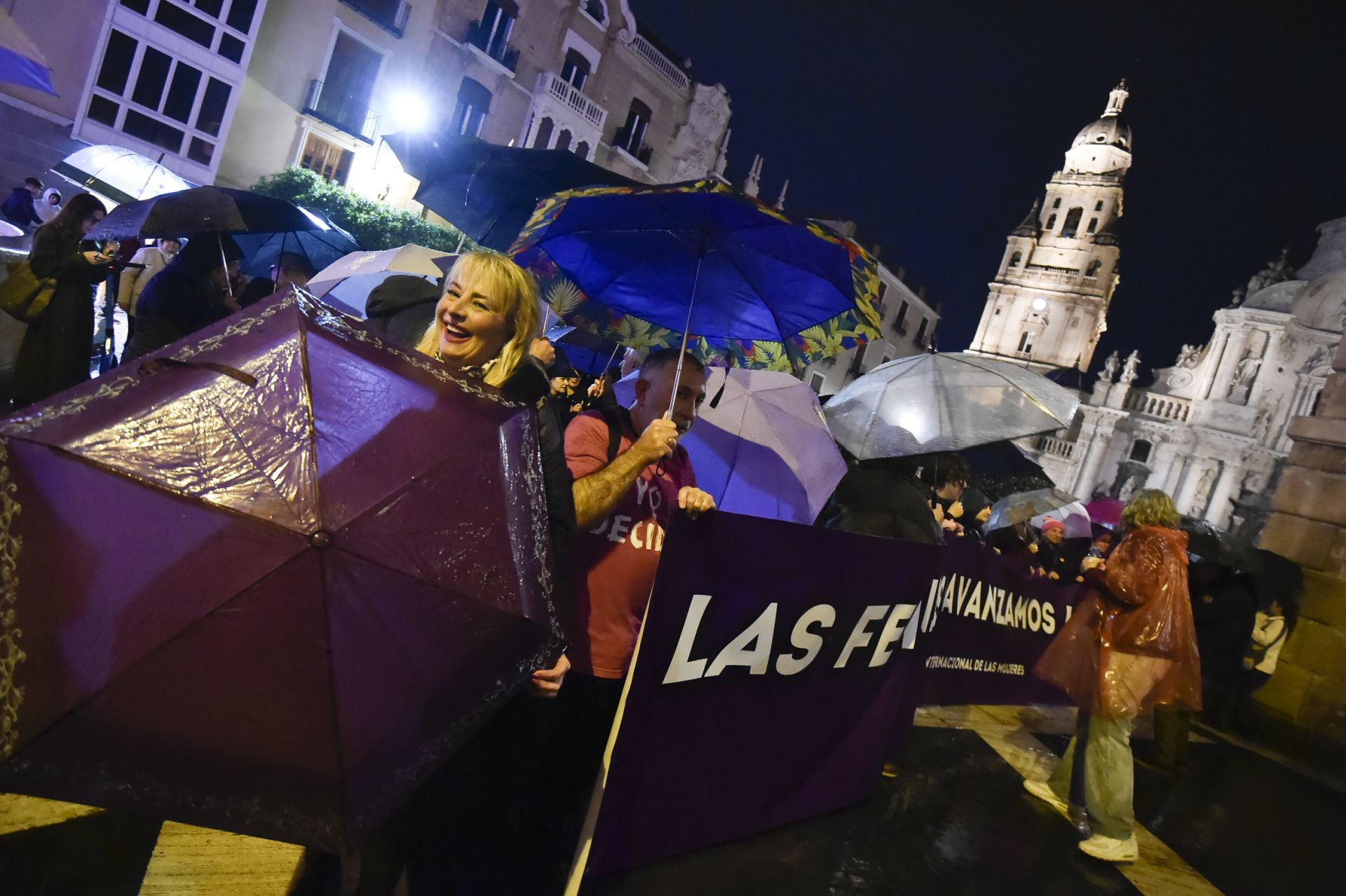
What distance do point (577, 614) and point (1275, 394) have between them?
45906 mm

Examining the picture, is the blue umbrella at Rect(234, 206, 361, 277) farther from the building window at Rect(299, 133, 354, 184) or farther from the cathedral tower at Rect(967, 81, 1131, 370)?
the cathedral tower at Rect(967, 81, 1131, 370)

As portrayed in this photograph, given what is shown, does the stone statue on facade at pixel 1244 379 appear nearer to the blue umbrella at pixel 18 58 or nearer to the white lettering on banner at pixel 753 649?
the white lettering on banner at pixel 753 649

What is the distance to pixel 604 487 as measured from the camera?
7.32ft

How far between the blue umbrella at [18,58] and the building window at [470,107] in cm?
2136

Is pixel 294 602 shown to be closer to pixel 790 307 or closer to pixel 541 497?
pixel 541 497

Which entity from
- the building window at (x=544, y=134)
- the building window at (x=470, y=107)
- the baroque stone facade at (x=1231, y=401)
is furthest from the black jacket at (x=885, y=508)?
the baroque stone facade at (x=1231, y=401)

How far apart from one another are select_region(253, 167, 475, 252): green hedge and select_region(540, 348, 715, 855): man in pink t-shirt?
20.3 m

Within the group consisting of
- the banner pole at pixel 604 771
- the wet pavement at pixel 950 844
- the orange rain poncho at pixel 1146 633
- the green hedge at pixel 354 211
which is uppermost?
the green hedge at pixel 354 211

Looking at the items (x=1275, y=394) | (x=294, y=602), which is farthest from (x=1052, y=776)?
(x=1275, y=394)

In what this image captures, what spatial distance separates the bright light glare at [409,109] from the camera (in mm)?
23266

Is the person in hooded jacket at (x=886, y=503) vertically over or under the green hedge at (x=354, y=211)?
under

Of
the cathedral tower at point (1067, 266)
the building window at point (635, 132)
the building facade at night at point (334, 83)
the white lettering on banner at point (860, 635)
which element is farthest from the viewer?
the cathedral tower at point (1067, 266)

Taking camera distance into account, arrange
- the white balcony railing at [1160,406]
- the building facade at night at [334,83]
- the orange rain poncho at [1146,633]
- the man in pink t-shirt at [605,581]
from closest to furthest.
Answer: the man in pink t-shirt at [605,581]
the orange rain poncho at [1146,633]
the building facade at night at [334,83]
the white balcony railing at [1160,406]

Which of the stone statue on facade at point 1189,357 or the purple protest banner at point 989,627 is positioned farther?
the stone statue on facade at point 1189,357
